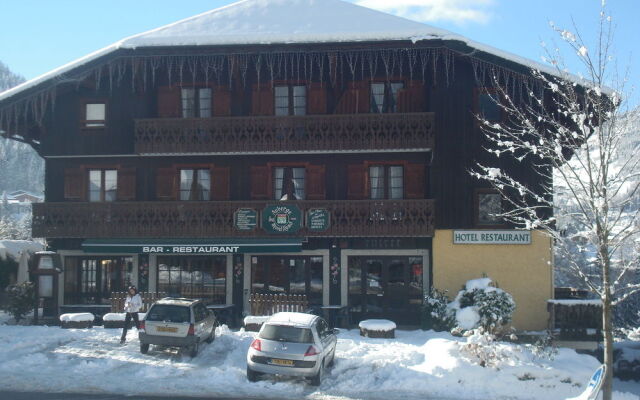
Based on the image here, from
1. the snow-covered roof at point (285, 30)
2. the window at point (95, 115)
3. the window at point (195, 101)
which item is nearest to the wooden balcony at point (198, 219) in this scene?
the window at point (95, 115)

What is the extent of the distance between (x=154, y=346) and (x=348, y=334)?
6.46 m

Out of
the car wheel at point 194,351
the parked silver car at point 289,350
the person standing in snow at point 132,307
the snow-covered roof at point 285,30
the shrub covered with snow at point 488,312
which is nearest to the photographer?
the parked silver car at point 289,350

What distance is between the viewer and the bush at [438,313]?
69.2 feet

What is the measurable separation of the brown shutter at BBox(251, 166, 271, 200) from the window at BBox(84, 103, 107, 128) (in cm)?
657

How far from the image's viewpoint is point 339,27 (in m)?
23.9

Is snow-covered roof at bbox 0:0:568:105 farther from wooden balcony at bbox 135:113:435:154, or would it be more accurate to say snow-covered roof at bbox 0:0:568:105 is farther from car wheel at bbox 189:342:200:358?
car wheel at bbox 189:342:200:358

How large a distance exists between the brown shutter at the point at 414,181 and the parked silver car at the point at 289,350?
32.1ft

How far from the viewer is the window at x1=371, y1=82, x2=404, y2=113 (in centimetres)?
2436

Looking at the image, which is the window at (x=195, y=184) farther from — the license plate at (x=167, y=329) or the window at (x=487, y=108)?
the window at (x=487, y=108)

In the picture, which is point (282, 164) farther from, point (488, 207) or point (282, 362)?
point (282, 362)

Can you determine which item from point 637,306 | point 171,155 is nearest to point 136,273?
point 171,155

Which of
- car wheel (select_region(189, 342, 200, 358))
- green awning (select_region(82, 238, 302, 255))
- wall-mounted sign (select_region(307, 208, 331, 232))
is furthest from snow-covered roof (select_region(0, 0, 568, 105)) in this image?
car wheel (select_region(189, 342, 200, 358))

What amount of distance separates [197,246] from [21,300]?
696 cm

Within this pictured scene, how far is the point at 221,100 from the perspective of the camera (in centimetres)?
2506
